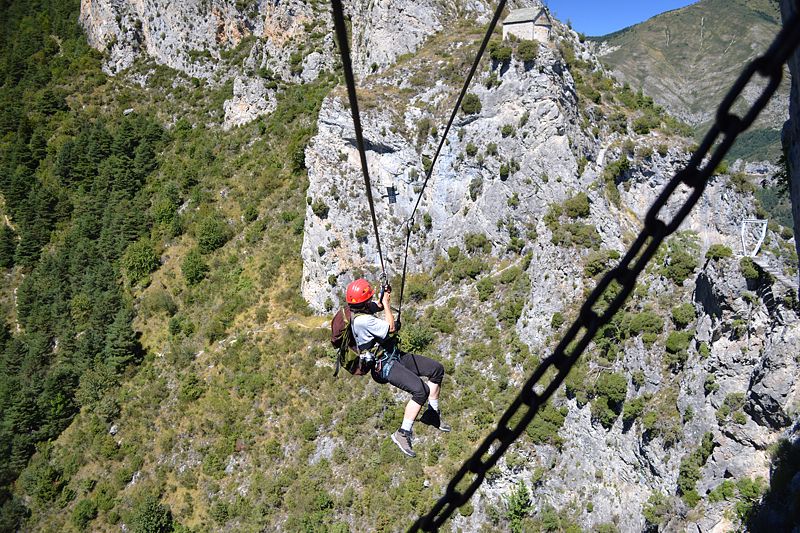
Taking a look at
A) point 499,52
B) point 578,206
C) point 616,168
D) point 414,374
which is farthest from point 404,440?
point 499,52

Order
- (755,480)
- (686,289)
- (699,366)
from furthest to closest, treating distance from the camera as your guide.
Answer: (686,289) < (699,366) < (755,480)

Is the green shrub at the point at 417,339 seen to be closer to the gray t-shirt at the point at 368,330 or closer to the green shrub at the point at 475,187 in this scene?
the green shrub at the point at 475,187

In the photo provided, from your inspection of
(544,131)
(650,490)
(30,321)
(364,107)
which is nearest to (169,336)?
(30,321)

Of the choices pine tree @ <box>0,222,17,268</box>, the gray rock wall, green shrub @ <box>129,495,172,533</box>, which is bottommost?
→ pine tree @ <box>0,222,17,268</box>

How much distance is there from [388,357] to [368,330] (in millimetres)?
800

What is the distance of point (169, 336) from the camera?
44.7m

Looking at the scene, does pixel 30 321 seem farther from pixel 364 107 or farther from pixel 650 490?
pixel 650 490

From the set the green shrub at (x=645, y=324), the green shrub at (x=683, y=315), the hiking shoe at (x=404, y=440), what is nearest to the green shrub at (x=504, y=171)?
the green shrub at (x=645, y=324)

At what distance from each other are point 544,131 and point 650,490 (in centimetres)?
2291

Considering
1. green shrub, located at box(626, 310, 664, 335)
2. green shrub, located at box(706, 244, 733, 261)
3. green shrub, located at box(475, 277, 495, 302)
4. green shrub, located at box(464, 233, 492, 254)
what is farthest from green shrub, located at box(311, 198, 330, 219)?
green shrub, located at box(706, 244, 733, 261)

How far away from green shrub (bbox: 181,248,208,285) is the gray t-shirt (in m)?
42.0

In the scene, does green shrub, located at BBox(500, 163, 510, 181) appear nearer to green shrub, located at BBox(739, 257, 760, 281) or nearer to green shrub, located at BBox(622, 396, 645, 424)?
green shrub, located at BBox(739, 257, 760, 281)

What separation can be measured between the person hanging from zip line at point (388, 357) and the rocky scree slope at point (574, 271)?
807 inches

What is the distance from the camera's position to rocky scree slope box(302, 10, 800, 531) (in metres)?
23.2
